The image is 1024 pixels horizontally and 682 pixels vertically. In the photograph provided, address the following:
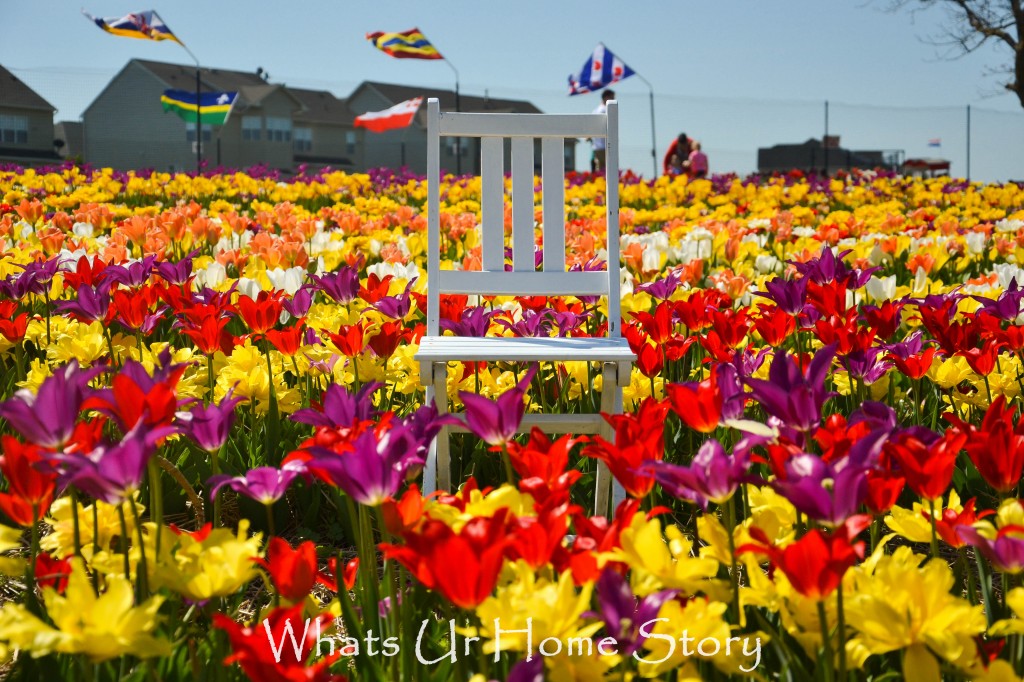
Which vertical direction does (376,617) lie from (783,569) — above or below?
below

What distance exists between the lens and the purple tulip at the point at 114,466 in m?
1.16

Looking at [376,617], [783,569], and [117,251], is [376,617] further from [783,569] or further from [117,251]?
[117,251]

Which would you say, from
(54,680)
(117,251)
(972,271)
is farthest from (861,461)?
(972,271)

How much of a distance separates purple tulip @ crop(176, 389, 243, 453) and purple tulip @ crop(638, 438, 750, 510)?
0.61 m

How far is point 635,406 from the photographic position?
104 inches

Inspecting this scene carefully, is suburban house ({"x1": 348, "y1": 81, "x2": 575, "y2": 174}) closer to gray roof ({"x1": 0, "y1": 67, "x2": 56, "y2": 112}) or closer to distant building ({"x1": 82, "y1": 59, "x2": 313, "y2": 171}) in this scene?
distant building ({"x1": 82, "y1": 59, "x2": 313, "y2": 171})

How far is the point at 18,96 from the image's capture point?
1716 inches

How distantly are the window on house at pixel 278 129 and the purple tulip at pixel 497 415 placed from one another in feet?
150

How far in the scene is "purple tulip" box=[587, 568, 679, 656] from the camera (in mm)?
1022

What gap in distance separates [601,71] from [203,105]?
30.5ft

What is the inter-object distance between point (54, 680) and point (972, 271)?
5324 millimetres

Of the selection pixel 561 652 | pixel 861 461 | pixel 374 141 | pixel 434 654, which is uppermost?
pixel 374 141

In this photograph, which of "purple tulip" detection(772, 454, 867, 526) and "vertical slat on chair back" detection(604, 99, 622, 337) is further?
"vertical slat on chair back" detection(604, 99, 622, 337)

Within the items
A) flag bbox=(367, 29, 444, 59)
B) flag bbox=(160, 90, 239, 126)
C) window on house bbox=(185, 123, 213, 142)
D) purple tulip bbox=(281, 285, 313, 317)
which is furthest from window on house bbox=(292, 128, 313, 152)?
purple tulip bbox=(281, 285, 313, 317)
